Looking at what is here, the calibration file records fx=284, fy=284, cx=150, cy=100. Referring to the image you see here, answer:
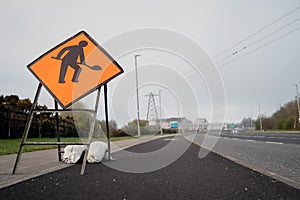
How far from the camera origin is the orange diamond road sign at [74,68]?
199 inches

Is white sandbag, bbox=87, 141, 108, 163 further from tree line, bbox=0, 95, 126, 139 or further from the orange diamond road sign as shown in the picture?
tree line, bbox=0, 95, 126, 139

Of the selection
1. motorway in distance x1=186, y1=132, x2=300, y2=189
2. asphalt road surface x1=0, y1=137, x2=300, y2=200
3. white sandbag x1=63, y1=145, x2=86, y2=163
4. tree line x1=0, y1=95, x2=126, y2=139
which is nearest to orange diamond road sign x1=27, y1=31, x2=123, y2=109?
asphalt road surface x1=0, y1=137, x2=300, y2=200

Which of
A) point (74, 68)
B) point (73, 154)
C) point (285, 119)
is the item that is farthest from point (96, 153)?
point (285, 119)

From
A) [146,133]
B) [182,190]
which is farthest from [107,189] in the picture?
[146,133]

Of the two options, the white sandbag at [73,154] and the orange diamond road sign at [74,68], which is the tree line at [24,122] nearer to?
the white sandbag at [73,154]

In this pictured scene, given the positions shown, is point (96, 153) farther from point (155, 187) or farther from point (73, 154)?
point (155, 187)

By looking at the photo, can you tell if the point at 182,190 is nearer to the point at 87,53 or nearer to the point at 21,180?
the point at 21,180

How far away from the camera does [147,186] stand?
11.3 feet

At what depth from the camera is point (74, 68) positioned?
5188 millimetres

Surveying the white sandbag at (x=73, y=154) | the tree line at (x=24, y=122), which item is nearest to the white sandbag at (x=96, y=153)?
the white sandbag at (x=73, y=154)

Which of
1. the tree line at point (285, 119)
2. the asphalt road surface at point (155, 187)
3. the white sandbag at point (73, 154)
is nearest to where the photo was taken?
the asphalt road surface at point (155, 187)

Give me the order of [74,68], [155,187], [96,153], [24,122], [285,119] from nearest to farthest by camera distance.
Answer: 1. [155,187]
2. [74,68]
3. [96,153]
4. [24,122]
5. [285,119]

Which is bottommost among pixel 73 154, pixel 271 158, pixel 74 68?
pixel 271 158

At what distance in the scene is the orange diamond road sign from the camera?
5066 mm
